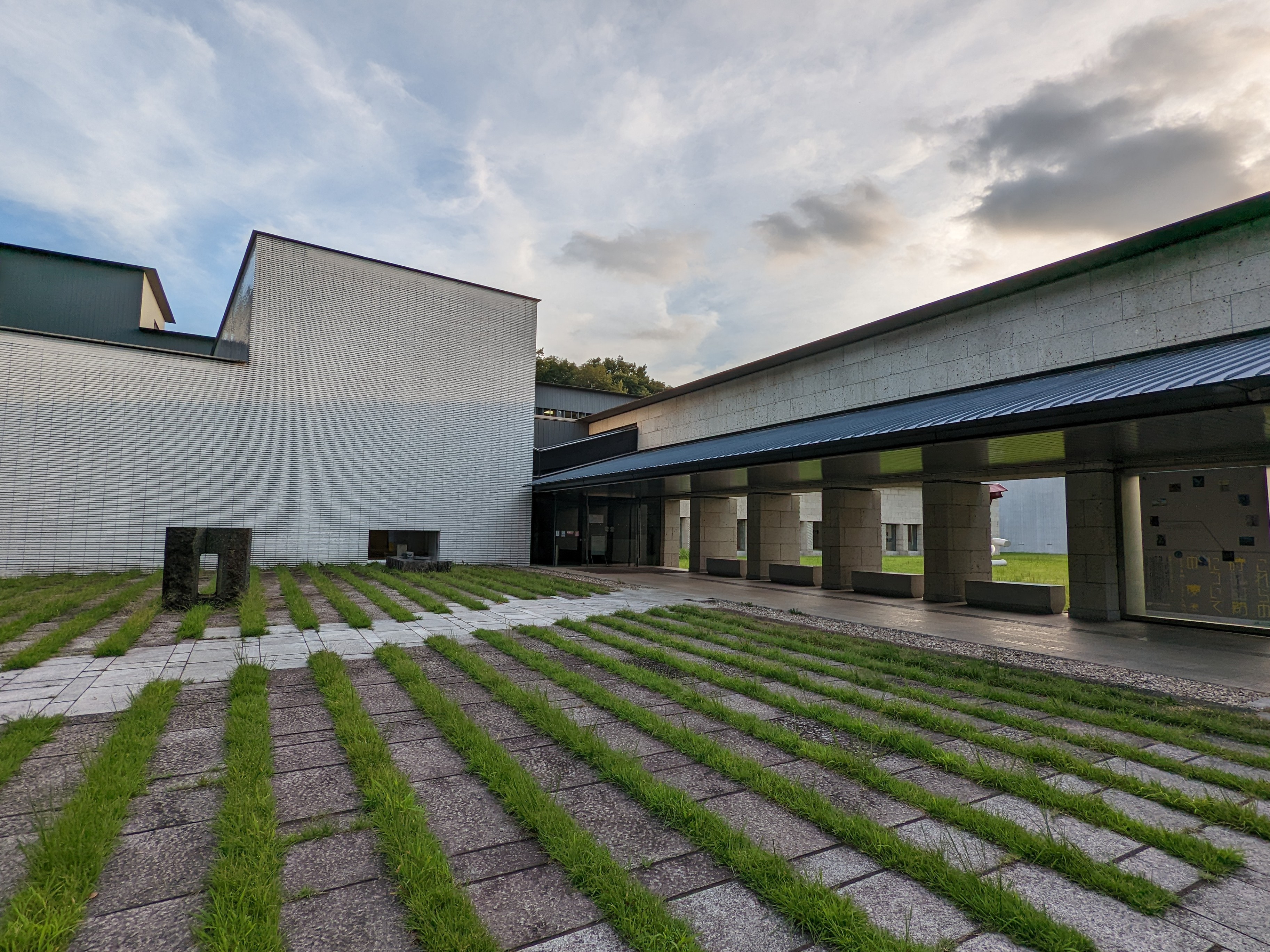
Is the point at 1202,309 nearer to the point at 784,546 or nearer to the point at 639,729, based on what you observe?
the point at 639,729

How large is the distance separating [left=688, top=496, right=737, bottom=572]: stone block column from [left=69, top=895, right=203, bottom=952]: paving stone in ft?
72.1

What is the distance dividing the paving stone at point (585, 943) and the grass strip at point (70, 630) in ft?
25.4

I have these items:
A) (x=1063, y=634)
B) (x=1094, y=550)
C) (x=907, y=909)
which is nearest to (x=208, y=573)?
(x=907, y=909)

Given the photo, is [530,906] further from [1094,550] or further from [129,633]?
[1094,550]

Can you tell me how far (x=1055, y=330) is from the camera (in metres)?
12.2

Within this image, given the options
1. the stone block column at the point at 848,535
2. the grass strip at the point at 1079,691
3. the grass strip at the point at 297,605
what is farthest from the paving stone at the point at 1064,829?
the stone block column at the point at 848,535

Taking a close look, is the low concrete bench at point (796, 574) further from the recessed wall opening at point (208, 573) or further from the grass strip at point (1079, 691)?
the recessed wall opening at point (208, 573)

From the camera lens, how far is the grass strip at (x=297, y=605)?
9727 millimetres

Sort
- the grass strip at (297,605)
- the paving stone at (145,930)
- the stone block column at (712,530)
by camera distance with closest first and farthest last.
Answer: the paving stone at (145,930)
the grass strip at (297,605)
the stone block column at (712,530)

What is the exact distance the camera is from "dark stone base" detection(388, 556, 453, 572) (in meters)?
19.4

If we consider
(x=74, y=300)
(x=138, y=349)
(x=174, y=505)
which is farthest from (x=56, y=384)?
(x=74, y=300)

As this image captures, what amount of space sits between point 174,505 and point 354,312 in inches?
335

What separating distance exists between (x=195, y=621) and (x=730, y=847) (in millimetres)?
9378

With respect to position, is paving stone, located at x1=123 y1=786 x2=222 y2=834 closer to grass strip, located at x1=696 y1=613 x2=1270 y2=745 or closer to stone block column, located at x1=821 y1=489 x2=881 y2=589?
grass strip, located at x1=696 y1=613 x2=1270 y2=745
